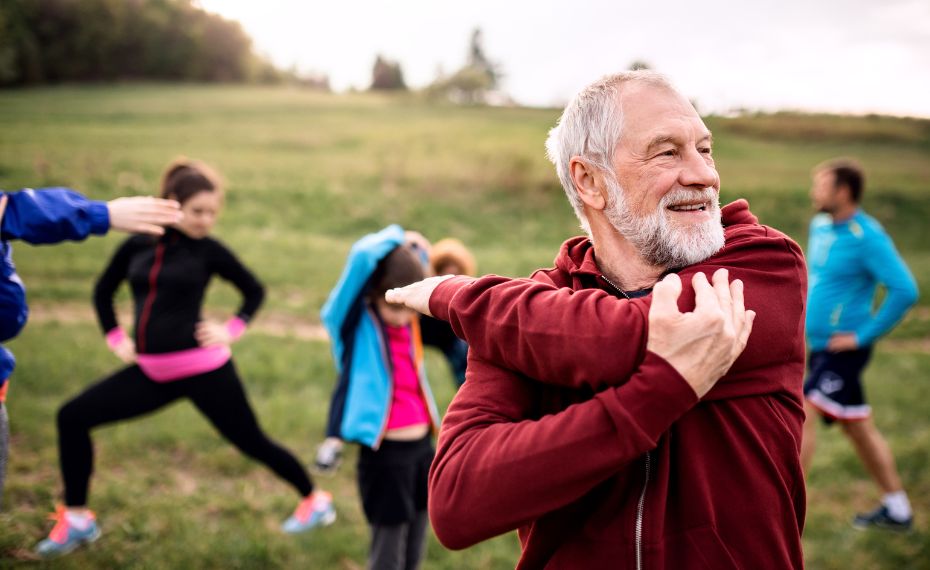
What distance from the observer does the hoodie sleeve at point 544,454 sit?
1.26 m

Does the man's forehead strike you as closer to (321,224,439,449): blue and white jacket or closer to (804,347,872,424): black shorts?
(321,224,439,449): blue and white jacket

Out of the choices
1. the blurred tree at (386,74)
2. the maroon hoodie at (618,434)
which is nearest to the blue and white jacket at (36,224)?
the maroon hoodie at (618,434)

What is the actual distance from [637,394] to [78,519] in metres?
4.17

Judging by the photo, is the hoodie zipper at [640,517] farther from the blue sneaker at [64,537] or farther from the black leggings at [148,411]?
the blue sneaker at [64,537]

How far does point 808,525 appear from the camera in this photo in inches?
195

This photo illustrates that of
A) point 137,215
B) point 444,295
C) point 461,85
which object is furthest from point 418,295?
point 461,85

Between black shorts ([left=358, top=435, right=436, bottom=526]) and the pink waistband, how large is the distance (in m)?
1.48

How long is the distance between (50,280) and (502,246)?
898cm

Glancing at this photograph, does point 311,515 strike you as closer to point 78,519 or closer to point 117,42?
point 78,519

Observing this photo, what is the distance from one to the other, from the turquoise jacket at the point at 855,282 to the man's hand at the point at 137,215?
469 cm

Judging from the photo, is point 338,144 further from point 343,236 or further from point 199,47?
point 199,47

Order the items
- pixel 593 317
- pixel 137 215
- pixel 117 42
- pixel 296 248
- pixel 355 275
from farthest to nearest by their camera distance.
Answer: pixel 117 42 < pixel 296 248 < pixel 355 275 < pixel 137 215 < pixel 593 317

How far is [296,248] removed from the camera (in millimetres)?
12633

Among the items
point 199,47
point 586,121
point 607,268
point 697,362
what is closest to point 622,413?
point 697,362
